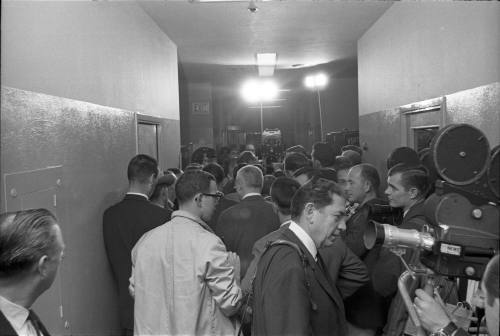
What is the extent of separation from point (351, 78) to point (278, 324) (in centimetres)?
1043

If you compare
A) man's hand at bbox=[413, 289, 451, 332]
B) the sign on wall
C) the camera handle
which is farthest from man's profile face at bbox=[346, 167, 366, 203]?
the sign on wall

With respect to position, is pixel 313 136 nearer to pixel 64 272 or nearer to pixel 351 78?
pixel 351 78

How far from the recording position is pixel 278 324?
194 centimetres

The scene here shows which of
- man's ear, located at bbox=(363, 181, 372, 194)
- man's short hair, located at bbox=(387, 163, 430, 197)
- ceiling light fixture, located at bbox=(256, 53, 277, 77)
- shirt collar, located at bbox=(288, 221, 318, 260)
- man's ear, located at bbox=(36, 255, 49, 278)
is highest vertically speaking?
ceiling light fixture, located at bbox=(256, 53, 277, 77)

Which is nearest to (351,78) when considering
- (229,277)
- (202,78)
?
(202,78)

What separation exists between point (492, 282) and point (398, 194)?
1991mm

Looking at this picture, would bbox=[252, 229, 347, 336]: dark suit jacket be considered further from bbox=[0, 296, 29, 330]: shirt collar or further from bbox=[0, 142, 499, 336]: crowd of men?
bbox=[0, 296, 29, 330]: shirt collar

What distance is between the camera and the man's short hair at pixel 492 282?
1257mm

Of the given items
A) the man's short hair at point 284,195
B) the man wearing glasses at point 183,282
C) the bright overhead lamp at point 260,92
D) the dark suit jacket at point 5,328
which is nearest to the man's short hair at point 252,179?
the man's short hair at point 284,195

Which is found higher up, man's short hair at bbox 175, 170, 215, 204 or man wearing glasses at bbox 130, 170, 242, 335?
man's short hair at bbox 175, 170, 215, 204

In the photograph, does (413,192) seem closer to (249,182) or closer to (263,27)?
(249,182)

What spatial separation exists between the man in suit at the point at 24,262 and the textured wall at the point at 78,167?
0.62 meters

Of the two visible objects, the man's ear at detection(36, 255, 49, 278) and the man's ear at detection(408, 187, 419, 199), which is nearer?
the man's ear at detection(36, 255, 49, 278)

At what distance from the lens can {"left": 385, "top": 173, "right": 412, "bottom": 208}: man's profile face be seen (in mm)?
3211
